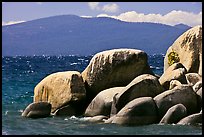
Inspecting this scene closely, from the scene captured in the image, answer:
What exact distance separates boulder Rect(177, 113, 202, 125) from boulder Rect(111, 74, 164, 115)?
2518mm

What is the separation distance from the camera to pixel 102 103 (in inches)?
830

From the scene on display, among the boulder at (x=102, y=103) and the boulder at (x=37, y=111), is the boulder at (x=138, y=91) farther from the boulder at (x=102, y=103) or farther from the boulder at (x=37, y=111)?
the boulder at (x=37, y=111)

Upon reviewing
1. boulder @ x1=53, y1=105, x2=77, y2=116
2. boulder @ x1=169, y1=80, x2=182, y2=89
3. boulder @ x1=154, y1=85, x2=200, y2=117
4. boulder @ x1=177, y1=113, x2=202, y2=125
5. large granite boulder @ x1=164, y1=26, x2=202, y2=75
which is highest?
large granite boulder @ x1=164, y1=26, x2=202, y2=75

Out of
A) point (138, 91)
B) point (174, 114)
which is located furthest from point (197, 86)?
point (174, 114)

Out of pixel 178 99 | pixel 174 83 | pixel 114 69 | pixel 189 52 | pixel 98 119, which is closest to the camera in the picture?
pixel 178 99

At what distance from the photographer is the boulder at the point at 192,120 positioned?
18.2 meters

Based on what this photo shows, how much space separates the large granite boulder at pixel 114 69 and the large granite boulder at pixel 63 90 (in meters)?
0.70

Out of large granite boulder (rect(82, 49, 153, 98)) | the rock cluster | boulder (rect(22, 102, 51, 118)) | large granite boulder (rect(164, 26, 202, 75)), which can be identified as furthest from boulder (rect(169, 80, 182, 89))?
boulder (rect(22, 102, 51, 118))

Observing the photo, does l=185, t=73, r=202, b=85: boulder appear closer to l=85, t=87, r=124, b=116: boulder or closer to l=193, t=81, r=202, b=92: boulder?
l=193, t=81, r=202, b=92: boulder

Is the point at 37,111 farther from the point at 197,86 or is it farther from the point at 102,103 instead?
the point at 197,86

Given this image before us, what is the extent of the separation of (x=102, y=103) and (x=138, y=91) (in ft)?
5.60

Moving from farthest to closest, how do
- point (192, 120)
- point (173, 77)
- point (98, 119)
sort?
point (173, 77), point (98, 119), point (192, 120)

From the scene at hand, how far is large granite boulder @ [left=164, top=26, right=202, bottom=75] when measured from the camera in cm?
2497

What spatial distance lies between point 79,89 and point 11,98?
833cm
